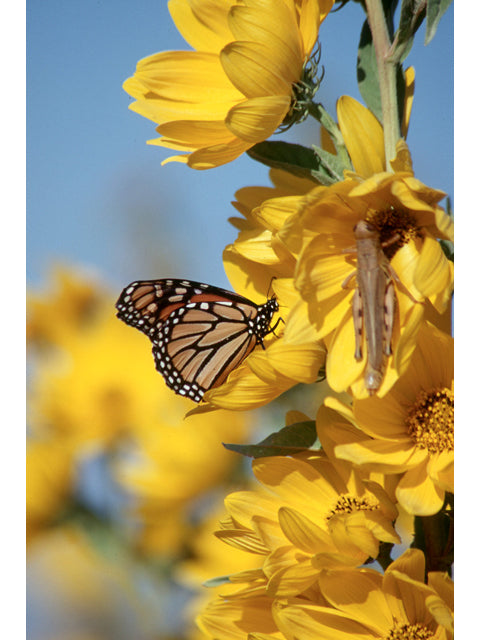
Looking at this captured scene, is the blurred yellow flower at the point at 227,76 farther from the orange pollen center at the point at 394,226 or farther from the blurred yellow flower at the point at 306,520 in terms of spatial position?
the blurred yellow flower at the point at 306,520

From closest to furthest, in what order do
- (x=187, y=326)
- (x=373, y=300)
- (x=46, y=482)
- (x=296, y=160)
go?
(x=373, y=300), (x=296, y=160), (x=187, y=326), (x=46, y=482)

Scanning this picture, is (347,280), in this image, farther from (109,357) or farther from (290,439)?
(109,357)

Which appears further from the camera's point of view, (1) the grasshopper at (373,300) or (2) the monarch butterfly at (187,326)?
(2) the monarch butterfly at (187,326)

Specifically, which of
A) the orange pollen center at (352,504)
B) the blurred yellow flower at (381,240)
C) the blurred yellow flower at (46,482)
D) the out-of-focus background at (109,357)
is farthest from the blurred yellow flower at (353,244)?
the blurred yellow flower at (46,482)

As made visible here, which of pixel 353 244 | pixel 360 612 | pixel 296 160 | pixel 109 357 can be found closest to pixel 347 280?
pixel 353 244

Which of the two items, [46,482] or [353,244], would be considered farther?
[46,482]

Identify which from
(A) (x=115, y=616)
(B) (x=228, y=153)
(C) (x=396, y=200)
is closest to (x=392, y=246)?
(C) (x=396, y=200)

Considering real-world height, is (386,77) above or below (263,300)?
above
